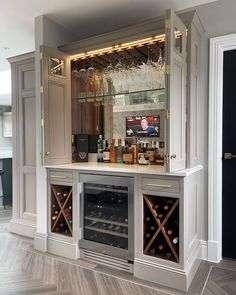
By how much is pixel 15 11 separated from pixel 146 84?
5.52ft

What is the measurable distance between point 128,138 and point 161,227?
1.25m

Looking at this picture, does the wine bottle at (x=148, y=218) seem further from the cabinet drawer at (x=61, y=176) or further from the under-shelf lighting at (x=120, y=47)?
the under-shelf lighting at (x=120, y=47)

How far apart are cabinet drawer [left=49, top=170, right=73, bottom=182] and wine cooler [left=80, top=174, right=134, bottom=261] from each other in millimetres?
157

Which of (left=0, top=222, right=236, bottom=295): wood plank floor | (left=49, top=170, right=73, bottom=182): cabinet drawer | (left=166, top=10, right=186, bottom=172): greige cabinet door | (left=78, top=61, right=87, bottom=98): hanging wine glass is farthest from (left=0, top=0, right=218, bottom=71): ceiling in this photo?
(left=0, top=222, right=236, bottom=295): wood plank floor

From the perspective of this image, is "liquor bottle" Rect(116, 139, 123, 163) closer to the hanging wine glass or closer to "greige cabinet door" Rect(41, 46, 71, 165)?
"greige cabinet door" Rect(41, 46, 71, 165)

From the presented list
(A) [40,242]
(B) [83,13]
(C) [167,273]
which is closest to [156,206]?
(C) [167,273]

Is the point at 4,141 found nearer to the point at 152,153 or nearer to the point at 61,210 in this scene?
the point at 61,210

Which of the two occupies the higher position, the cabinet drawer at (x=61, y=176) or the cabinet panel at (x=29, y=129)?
the cabinet panel at (x=29, y=129)

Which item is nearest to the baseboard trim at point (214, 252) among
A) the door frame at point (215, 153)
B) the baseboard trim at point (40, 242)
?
the door frame at point (215, 153)

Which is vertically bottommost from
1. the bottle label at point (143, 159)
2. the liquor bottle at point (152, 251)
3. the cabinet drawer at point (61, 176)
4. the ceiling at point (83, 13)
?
the liquor bottle at point (152, 251)

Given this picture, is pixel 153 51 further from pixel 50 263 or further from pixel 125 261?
pixel 50 263

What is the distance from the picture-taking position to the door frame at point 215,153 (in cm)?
268

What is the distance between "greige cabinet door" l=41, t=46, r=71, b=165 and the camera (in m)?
2.85

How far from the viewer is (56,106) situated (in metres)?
2.95
